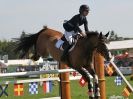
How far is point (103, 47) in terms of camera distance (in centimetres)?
802

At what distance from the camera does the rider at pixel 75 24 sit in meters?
8.50

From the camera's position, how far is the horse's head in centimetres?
793

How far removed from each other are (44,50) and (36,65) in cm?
3998

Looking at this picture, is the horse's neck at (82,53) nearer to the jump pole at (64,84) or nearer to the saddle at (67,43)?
the saddle at (67,43)

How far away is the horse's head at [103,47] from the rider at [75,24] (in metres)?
0.47

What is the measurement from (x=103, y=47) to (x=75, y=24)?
2.86 ft

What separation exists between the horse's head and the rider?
47cm

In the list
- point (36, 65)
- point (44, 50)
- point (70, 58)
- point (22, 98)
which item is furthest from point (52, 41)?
point (36, 65)

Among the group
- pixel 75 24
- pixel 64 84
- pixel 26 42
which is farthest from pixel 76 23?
pixel 26 42

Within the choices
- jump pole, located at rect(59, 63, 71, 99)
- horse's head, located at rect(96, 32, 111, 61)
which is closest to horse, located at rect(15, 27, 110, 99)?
horse's head, located at rect(96, 32, 111, 61)

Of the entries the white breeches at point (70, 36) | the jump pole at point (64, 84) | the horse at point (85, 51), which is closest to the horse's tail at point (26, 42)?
the horse at point (85, 51)

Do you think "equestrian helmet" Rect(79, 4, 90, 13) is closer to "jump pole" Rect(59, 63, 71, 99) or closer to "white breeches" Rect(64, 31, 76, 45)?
"white breeches" Rect(64, 31, 76, 45)

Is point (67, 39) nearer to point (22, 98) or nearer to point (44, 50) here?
point (44, 50)

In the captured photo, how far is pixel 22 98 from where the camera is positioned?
51.8 ft
